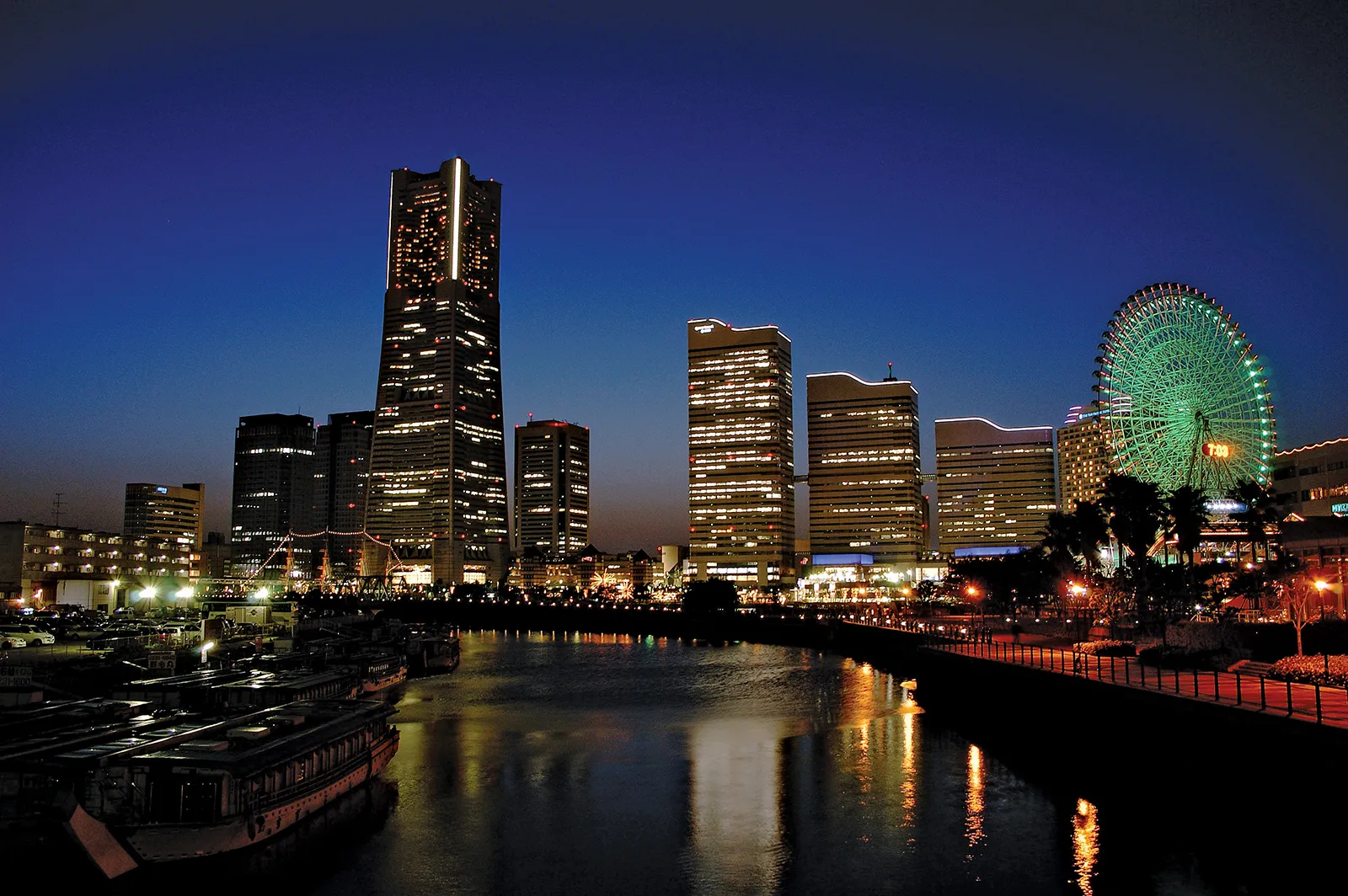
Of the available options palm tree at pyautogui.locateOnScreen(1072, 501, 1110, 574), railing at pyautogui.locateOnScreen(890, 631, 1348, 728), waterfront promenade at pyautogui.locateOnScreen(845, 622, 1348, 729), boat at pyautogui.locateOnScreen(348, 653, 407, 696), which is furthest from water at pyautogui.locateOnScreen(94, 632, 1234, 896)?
palm tree at pyautogui.locateOnScreen(1072, 501, 1110, 574)

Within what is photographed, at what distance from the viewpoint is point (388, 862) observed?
29.7 m

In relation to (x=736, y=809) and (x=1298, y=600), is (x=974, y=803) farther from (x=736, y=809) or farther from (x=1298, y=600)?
(x=1298, y=600)

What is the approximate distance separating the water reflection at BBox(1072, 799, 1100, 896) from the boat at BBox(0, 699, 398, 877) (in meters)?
23.9

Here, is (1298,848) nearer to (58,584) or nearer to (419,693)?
(419,693)

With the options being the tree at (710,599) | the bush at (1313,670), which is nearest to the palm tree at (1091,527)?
the bush at (1313,670)

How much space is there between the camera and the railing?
96.6 ft

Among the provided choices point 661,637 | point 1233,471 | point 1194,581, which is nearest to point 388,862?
point 1194,581

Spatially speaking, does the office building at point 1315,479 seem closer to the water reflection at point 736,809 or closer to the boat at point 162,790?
the water reflection at point 736,809

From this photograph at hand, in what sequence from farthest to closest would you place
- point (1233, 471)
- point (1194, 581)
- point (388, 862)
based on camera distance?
point (1233, 471) < point (1194, 581) < point (388, 862)

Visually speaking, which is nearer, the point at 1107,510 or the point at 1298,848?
the point at 1298,848

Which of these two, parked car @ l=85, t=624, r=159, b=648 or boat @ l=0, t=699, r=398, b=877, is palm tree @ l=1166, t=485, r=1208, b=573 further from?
parked car @ l=85, t=624, r=159, b=648

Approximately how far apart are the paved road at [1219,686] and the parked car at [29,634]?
72304 millimetres

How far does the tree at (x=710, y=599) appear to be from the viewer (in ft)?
588

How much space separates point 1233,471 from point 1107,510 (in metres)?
12.1
